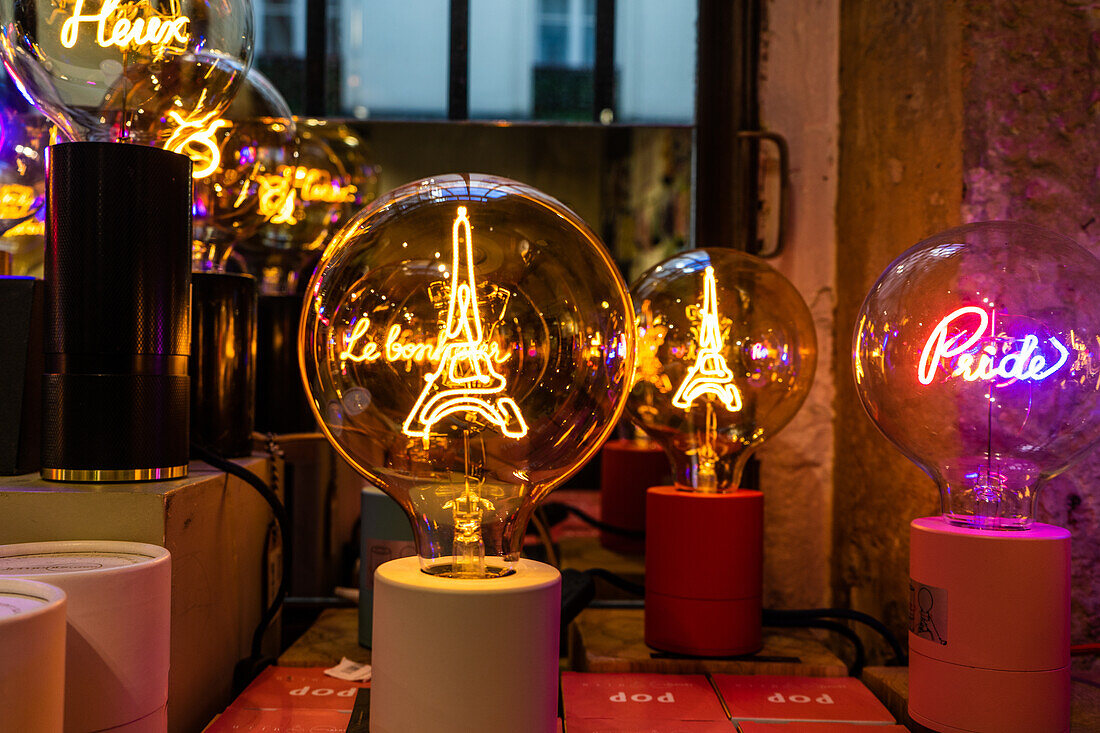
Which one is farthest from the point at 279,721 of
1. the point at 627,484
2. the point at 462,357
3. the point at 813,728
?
the point at 627,484

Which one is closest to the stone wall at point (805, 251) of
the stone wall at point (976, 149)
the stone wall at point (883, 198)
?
the stone wall at point (883, 198)

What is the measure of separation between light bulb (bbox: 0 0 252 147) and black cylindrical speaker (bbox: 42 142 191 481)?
8 centimetres

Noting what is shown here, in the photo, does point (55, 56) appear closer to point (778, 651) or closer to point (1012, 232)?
point (1012, 232)

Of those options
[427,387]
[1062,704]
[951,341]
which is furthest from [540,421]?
[1062,704]

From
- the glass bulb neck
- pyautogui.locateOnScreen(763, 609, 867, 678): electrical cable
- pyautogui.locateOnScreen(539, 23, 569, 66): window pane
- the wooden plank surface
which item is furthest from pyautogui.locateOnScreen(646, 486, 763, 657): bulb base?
pyautogui.locateOnScreen(539, 23, 569, 66): window pane

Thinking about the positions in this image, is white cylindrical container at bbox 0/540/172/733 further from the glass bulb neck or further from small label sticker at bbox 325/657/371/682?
small label sticker at bbox 325/657/371/682

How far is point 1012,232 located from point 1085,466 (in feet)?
1.49

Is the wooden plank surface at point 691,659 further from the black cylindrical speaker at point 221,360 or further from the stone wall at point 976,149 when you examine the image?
the black cylindrical speaker at point 221,360

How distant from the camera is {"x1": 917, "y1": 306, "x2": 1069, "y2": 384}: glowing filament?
980 millimetres

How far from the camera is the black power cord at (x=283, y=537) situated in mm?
1150

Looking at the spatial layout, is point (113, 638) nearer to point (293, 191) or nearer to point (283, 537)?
point (283, 537)

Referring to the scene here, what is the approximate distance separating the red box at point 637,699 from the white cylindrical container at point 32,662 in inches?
22.4

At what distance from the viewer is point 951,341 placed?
39.8 inches

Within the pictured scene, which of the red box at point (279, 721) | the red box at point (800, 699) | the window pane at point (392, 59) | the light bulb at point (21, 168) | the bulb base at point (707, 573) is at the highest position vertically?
the window pane at point (392, 59)
